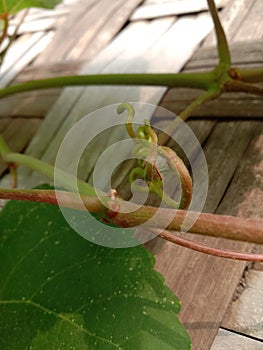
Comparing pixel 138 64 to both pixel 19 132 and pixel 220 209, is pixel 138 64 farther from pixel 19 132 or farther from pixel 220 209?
pixel 220 209

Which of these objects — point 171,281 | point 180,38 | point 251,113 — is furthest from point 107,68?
point 171,281

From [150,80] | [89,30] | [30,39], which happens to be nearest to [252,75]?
[150,80]

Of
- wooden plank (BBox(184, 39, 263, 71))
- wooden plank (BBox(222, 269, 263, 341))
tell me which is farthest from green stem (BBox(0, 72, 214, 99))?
wooden plank (BBox(222, 269, 263, 341))

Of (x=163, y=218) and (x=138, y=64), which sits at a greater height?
(x=163, y=218)

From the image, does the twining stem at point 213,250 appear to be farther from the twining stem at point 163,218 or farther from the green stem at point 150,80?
the green stem at point 150,80

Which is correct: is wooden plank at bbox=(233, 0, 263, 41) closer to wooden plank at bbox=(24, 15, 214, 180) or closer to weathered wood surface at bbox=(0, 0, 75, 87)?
wooden plank at bbox=(24, 15, 214, 180)

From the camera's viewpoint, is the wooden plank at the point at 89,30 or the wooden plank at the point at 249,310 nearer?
the wooden plank at the point at 249,310

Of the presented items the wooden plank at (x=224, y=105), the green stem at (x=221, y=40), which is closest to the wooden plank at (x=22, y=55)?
the wooden plank at (x=224, y=105)
